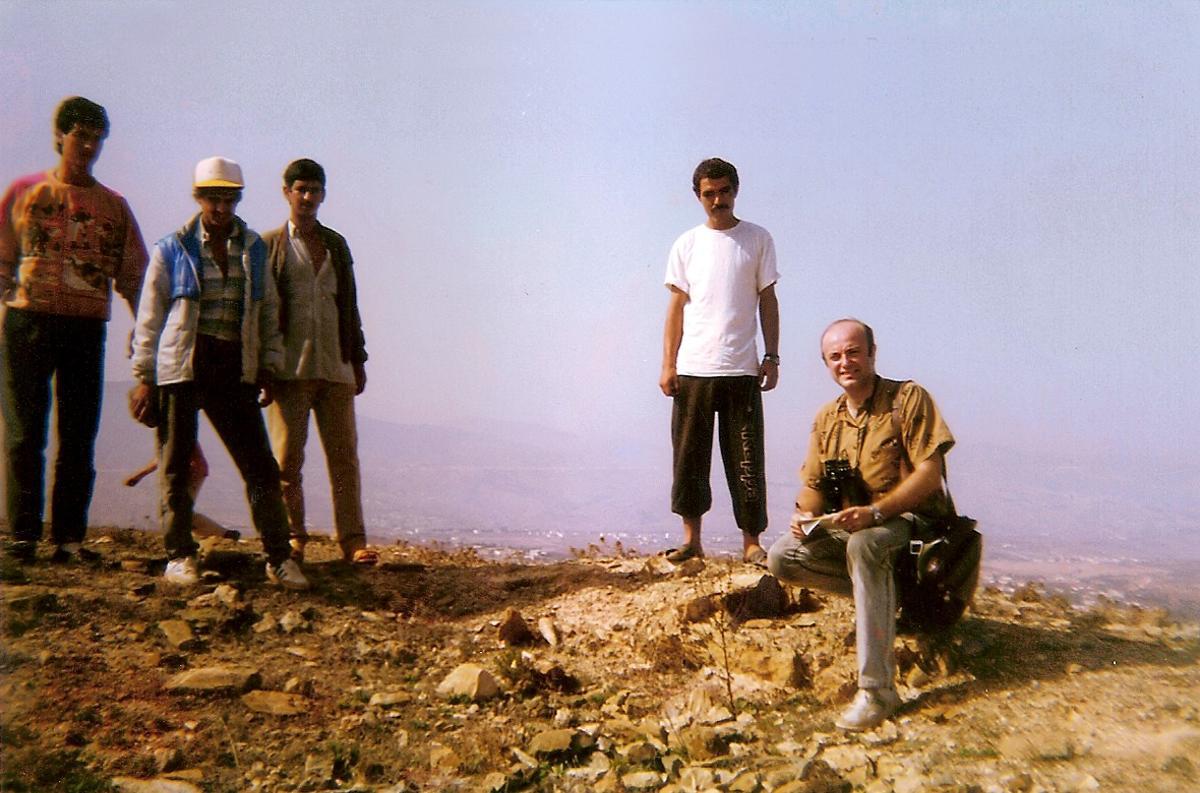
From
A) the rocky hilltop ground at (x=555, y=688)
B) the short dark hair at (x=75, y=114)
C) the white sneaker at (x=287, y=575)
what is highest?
the short dark hair at (x=75, y=114)

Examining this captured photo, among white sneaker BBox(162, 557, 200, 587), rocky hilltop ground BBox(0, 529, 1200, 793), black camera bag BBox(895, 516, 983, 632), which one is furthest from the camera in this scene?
white sneaker BBox(162, 557, 200, 587)

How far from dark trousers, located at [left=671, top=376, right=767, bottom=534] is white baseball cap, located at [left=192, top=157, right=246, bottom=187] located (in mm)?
2633

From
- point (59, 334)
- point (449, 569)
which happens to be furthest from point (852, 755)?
point (59, 334)

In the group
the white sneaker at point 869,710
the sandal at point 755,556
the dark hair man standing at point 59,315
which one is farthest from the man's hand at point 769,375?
the dark hair man standing at point 59,315

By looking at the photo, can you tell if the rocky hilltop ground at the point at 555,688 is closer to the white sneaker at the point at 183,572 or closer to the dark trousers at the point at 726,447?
the white sneaker at the point at 183,572

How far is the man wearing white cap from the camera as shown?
503 centimetres

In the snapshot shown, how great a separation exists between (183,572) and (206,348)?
1226mm

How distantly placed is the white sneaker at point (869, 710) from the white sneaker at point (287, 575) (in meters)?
3.02

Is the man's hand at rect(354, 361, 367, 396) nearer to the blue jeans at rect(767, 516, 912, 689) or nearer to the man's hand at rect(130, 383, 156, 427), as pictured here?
the man's hand at rect(130, 383, 156, 427)

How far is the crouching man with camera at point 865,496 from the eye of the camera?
3785 mm

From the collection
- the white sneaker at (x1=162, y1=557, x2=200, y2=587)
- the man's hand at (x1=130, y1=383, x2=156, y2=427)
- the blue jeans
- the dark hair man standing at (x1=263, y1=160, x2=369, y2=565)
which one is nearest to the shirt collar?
the dark hair man standing at (x1=263, y1=160, x2=369, y2=565)

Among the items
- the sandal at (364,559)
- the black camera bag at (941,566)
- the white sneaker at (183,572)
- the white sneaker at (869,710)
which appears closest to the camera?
the white sneaker at (869,710)

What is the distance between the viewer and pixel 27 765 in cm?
352

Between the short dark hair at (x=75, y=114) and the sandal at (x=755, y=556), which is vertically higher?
the short dark hair at (x=75, y=114)
